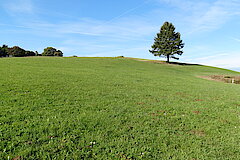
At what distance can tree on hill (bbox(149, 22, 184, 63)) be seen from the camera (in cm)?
5756

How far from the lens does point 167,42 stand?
5853cm

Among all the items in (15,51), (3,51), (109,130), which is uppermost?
(15,51)

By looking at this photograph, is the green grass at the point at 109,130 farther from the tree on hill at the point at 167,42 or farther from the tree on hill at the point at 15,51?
the tree on hill at the point at 15,51

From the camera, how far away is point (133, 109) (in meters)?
8.24

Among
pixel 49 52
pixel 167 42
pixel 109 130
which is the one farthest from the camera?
pixel 49 52

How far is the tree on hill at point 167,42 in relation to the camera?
5756 centimetres

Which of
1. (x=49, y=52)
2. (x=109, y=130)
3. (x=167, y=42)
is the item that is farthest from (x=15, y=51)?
(x=109, y=130)

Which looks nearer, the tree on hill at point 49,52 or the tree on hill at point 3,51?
the tree on hill at point 3,51

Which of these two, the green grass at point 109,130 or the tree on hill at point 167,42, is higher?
the tree on hill at point 167,42

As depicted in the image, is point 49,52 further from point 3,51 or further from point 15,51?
point 3,51

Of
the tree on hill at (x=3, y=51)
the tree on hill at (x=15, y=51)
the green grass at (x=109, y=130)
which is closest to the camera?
the green grass at (x=109, y=130)

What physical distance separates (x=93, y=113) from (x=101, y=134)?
1975mm

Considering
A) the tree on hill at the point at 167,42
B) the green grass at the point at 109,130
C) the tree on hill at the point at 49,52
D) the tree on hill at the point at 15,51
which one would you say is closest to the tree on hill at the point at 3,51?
the tree on hill at the point at 15,51

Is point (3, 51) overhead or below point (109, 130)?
overhead
